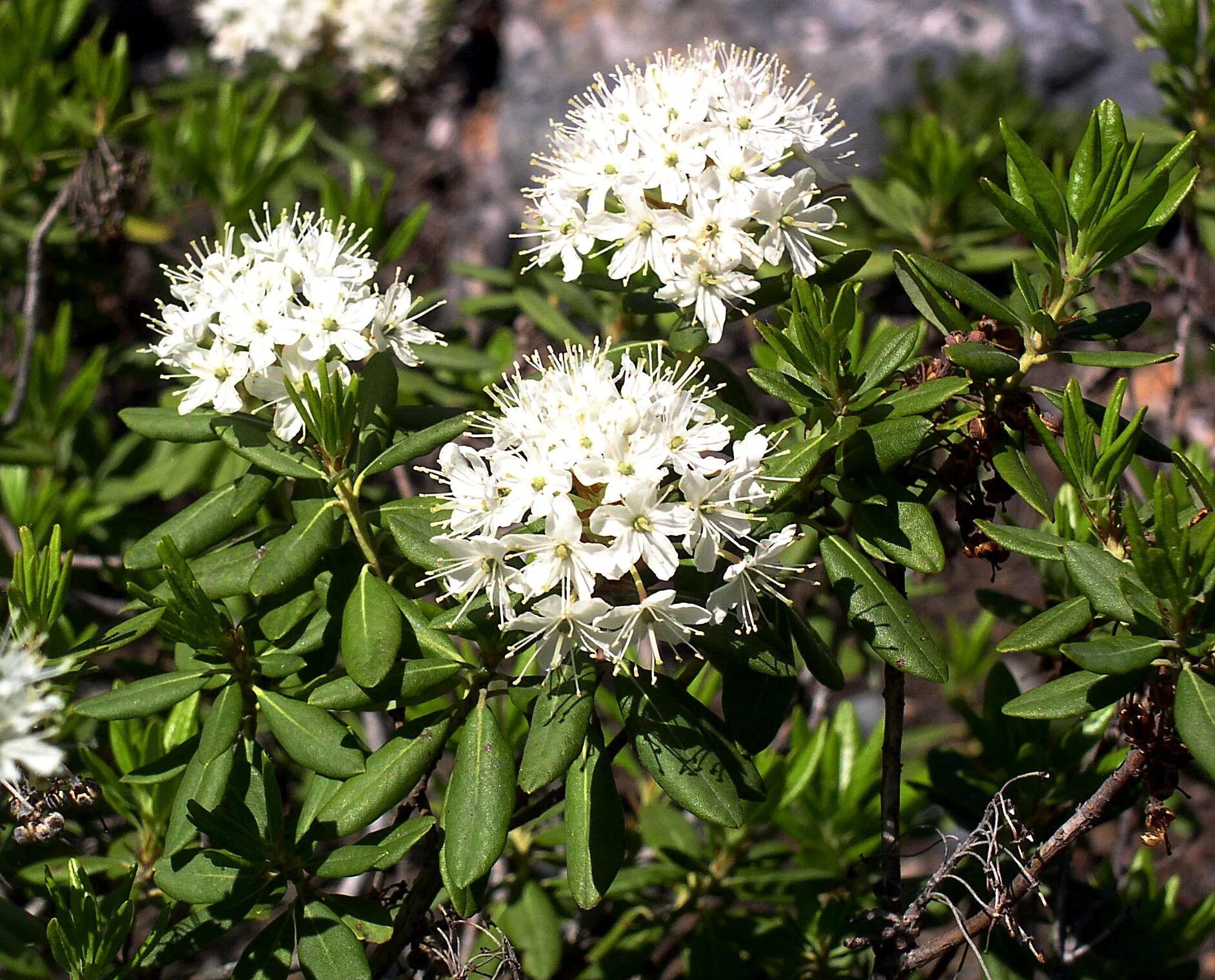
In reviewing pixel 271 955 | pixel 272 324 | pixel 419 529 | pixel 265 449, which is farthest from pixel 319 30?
pixel 271 955

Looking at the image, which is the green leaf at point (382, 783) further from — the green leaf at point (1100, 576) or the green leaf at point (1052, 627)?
the green leaf at point (1100, 576)

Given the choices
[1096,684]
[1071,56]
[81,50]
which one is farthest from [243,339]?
[1071,56]

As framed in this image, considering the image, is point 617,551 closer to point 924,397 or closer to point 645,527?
point 645,527

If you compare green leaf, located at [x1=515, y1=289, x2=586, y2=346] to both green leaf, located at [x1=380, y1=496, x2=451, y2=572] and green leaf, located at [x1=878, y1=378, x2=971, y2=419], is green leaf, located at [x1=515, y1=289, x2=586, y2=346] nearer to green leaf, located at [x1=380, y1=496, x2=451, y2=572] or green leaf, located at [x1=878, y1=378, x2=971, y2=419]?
green leaf, located at [x1=380, y1=496, x2=451, y2=572]

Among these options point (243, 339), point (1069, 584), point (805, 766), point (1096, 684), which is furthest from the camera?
point (805, 766)

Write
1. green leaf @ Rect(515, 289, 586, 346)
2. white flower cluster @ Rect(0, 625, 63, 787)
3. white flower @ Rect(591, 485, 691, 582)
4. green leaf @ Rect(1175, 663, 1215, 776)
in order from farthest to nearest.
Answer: green leaf @ Rect(515, 289, 586, 346)
white flower @ Rect(591, 485, 691, 582)
green leaf @ Rect(1175, 663, 1215, 776)
white flower cluster @ Rect(0, 625, 63, 787)

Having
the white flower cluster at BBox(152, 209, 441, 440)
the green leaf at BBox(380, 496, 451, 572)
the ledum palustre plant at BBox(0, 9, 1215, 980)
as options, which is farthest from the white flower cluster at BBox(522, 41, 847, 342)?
the green leaf at BBox(380, 496, 451, 572)

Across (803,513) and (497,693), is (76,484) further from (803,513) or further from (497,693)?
(803,513)
